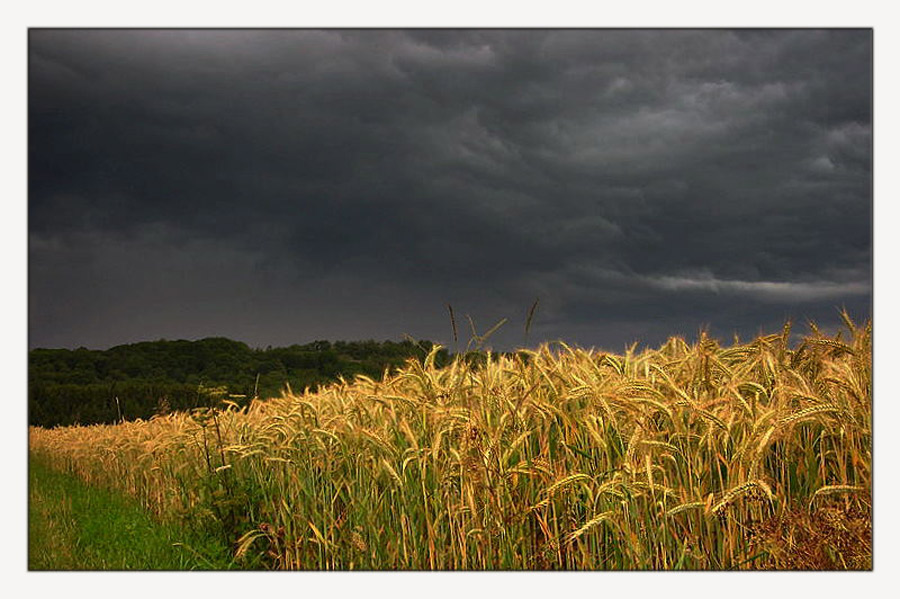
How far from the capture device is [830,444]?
301 cm

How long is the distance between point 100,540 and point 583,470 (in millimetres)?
2845

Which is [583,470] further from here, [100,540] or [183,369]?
[183,369]

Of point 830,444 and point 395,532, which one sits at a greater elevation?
point 830,444

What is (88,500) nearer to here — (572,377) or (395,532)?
(395,532)

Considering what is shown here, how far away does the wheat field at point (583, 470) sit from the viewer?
2621 mm

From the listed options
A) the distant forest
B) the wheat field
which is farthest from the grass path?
the distant forest

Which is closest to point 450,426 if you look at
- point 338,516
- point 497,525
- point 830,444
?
point 497,525

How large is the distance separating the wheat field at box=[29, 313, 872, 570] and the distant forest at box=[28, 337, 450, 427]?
0.50m

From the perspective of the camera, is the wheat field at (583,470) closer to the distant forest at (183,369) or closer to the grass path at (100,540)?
the grass path at (100,540)

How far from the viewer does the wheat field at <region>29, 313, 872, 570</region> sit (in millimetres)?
2621

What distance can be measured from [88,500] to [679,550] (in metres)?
4.51

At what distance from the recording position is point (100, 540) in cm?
408
